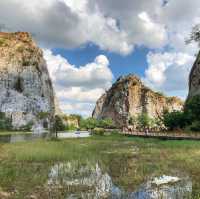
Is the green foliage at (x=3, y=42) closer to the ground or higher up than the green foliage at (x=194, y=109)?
higher up

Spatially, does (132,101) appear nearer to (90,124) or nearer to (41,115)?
(90,124)

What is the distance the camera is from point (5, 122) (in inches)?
5064

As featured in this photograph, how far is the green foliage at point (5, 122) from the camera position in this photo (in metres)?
125

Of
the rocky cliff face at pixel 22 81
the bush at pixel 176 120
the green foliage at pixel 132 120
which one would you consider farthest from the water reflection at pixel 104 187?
the green foliage at pixel 132 120

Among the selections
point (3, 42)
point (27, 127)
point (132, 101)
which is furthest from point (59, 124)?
point (3, 42)

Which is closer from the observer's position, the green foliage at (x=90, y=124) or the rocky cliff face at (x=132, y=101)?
the green foliage at (x=90, y=124)

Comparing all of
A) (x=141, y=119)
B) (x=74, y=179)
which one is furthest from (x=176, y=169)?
(x=141, y=119)

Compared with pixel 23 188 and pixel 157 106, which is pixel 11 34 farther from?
pixel 23 188

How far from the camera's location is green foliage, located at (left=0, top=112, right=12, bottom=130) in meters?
125

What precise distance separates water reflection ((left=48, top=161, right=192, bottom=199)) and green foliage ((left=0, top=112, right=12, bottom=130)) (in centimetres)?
11471

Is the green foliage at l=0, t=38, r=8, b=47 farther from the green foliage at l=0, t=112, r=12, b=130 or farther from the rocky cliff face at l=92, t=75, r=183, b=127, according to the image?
the rocky cliff face at l=92, t=75, r=183, b=127

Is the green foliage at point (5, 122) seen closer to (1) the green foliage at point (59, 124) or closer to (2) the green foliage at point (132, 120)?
(1) the green foliage at point (59, 124)

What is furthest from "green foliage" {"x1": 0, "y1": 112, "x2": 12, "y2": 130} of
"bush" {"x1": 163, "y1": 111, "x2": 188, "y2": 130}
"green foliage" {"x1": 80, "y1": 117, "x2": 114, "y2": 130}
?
"bush" {"x1": 163, "y1": 111, "x2": 188, "y2": 130}

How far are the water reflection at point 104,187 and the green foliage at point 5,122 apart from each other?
376 ft
